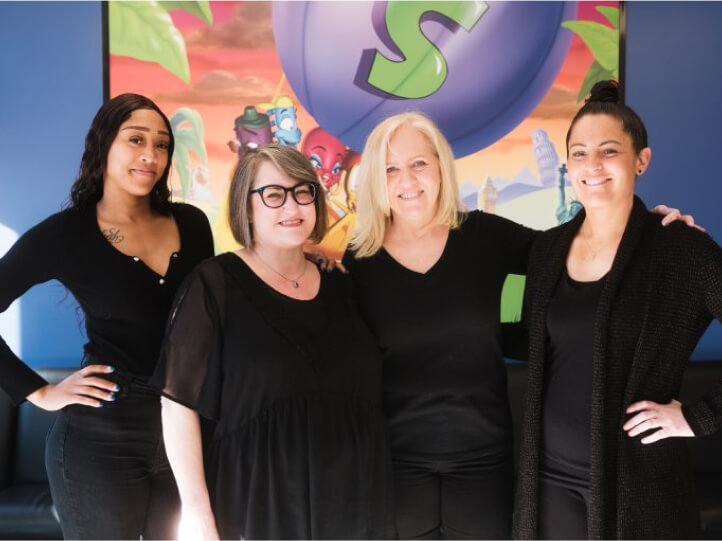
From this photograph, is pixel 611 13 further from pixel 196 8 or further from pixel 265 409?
pixel 265 409

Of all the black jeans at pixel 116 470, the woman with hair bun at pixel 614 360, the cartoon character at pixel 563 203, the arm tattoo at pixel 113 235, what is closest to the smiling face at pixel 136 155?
the arm tattoo at pixel 113 235

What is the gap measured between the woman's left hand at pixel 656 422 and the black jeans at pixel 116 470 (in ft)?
4.28

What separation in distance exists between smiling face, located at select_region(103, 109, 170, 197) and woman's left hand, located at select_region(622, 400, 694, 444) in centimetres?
154

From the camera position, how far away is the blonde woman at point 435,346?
1765 mm

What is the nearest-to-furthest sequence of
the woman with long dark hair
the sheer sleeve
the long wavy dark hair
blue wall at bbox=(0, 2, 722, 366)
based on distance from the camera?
1. the sheer sleeve
2. the woman with long dark hair
3. the long wavy dark hair
4. blue wall at bbox=(0, 2, 722, 366)

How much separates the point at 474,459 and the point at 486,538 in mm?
233

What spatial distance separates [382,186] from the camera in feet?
6.24

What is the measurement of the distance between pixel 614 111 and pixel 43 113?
8.96ft

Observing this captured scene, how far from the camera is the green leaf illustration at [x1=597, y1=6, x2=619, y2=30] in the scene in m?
2.98

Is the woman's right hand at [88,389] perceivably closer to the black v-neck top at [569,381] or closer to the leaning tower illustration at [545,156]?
the black v-neck top at [569,381]

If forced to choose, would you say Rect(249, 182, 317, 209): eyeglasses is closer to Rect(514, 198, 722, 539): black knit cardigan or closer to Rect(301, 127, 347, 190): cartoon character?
Rect(514, 198, 722, 539): black knit cardigan

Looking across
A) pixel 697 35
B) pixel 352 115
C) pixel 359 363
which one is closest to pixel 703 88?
pixel 697 35

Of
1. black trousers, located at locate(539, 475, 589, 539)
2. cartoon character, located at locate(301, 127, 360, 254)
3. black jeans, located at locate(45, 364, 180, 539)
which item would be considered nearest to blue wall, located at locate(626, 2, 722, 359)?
cartoon character, located at locate(301, 127, 360, 254)

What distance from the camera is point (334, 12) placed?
291cm
